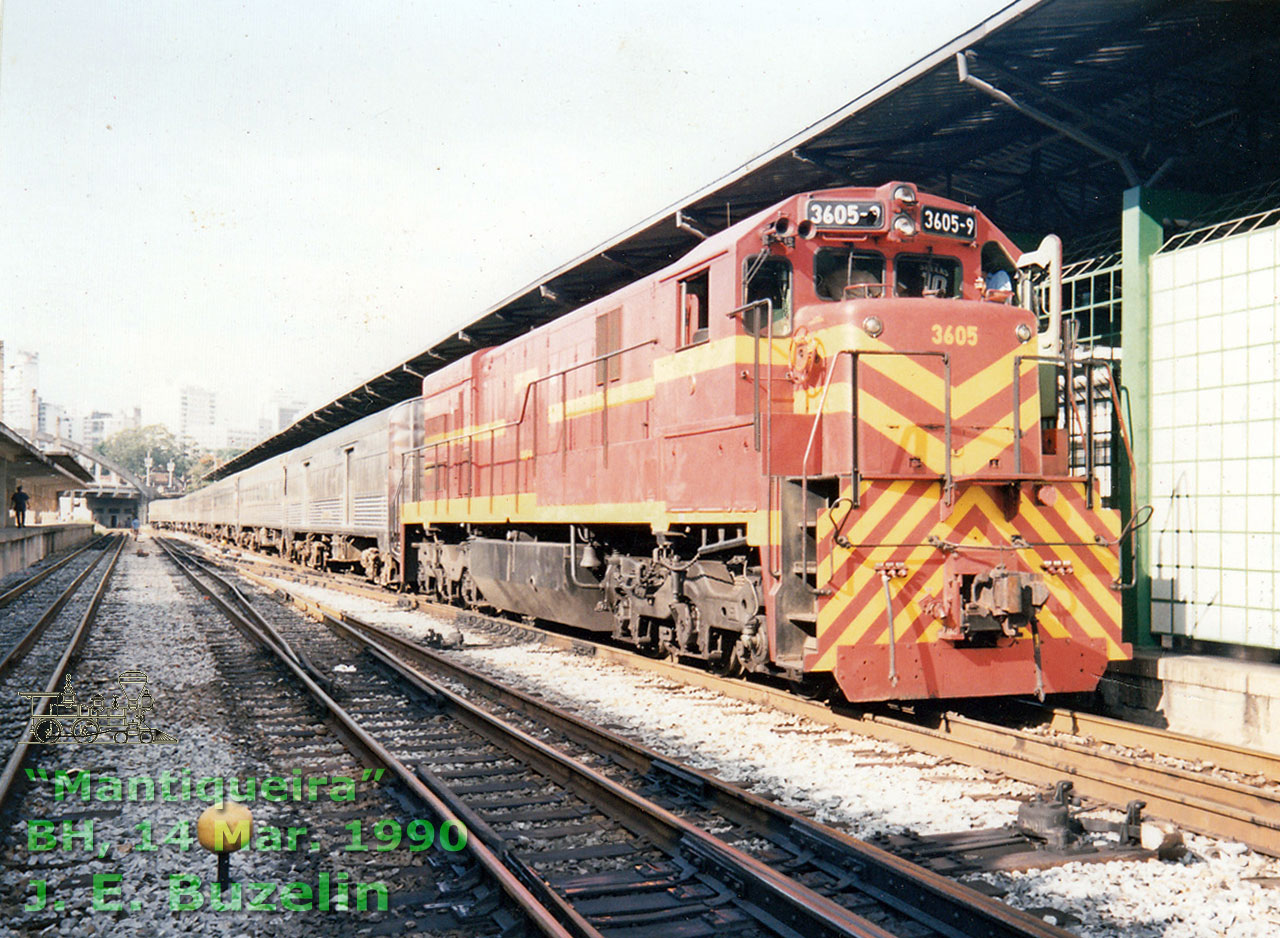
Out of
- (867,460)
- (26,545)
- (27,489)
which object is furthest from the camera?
(27,489)

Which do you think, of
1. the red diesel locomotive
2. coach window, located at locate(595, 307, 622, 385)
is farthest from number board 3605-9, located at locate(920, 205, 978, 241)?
coach window, located at locate(595, 307, 622, 385)

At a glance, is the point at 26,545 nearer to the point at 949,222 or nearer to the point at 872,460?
the point at 872,460

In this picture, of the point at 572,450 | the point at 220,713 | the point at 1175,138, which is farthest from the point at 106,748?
the point at 1175,138

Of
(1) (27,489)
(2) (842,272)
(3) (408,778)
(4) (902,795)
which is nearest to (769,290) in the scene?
(2) (842,272)

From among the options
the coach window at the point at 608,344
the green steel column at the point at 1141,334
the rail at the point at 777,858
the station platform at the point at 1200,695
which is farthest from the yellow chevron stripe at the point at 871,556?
the coach window at the point at 608,344

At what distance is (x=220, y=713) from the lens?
7.95 meters

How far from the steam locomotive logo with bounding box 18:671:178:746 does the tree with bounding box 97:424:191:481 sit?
485ft

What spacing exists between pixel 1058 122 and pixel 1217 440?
9.52 ft

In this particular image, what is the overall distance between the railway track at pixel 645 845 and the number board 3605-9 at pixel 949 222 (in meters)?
4.20

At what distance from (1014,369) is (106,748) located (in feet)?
21.6

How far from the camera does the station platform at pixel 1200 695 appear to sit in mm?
6957

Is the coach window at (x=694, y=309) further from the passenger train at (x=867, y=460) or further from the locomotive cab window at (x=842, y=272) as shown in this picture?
the locomotive cab window at (x=842, y=272)

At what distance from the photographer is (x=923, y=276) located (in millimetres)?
7492

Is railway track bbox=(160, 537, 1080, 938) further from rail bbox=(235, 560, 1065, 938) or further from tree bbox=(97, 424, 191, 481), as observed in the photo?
tree bbox=(97, 424, 191, 481)
